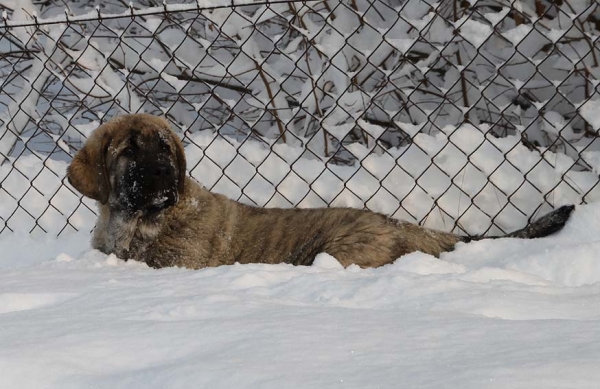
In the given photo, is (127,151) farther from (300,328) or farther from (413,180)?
(300,328)

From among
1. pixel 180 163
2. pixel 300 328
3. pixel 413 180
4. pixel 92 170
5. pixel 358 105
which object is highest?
pixel 358 105

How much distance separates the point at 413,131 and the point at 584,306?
2.36 meters

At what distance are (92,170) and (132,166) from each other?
0.82ft

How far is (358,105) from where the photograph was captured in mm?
5465

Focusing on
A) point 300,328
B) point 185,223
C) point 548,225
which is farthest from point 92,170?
point 300,328

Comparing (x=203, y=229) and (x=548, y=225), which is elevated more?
(x=548, y=225)

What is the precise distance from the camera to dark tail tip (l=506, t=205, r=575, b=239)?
4.46m

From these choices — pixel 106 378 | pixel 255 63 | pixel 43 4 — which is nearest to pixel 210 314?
pixel 106 378

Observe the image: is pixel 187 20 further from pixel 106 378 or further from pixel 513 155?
pixel 106 378

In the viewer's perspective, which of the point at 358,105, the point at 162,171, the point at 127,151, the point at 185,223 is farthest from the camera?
the point at 358,105

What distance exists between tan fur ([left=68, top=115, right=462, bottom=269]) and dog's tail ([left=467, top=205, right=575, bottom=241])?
347 millimetres

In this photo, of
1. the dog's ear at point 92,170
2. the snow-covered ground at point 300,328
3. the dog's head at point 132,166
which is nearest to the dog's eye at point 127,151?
the dog's head at point 132,166

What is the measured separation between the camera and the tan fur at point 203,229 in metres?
4.54

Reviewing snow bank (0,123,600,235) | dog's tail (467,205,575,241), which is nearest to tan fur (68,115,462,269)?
dog's tail (467,205,575,241)
